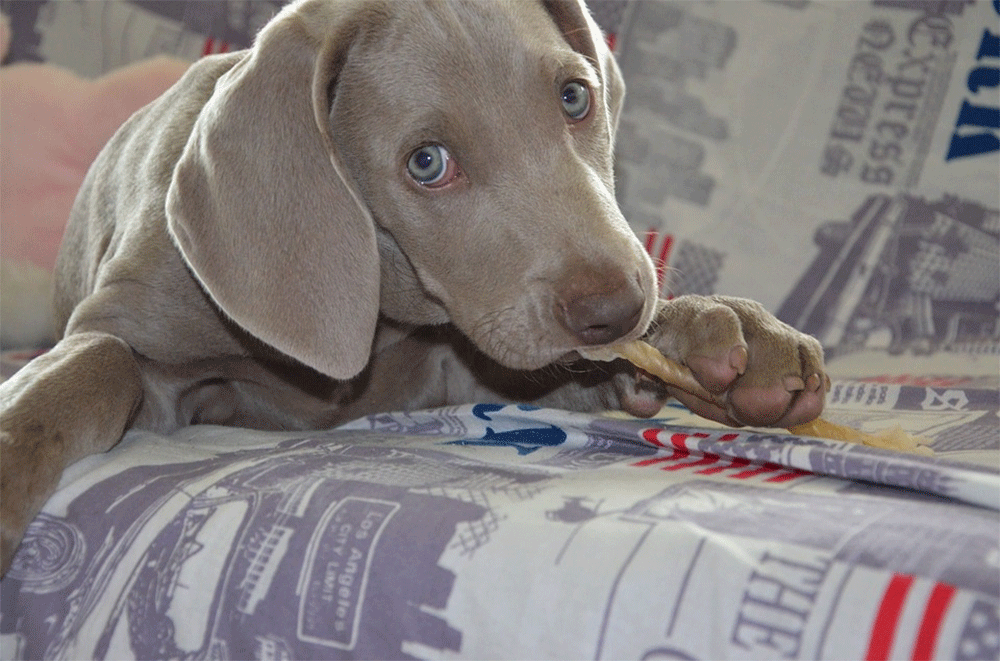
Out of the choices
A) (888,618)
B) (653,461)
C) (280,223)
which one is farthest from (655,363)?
(888,618)

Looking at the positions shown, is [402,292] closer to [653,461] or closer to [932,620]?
[653,461]

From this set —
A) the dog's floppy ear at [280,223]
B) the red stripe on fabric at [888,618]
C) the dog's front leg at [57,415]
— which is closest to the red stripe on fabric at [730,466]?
the red stripe on fabric at [888,618]

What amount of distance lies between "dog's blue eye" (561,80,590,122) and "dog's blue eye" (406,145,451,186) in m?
→ 0.22

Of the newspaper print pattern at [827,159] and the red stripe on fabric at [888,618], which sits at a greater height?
the newspaper print pattern at [827,159]

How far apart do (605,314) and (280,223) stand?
51 cm

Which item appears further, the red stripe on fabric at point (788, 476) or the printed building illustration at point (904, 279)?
the printed building illustration at point (904, 279)

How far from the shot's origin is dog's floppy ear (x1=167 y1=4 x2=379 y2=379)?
1693 millimetres

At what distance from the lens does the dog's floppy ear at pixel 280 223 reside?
5.56 ft

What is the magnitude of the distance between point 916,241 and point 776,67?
0.58 m

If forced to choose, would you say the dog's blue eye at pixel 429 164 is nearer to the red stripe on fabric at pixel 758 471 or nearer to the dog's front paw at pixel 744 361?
the dog's front paw at pixel 744 361

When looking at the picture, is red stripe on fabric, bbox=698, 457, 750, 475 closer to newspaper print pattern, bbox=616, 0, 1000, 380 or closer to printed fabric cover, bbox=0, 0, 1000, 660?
printed fabric cover, bbox=0, 0, 1000, 660

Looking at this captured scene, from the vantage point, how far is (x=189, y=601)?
1.32m

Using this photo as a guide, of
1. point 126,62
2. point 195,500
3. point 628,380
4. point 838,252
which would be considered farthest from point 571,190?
point 126,62

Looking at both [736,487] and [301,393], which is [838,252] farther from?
[736,487]
